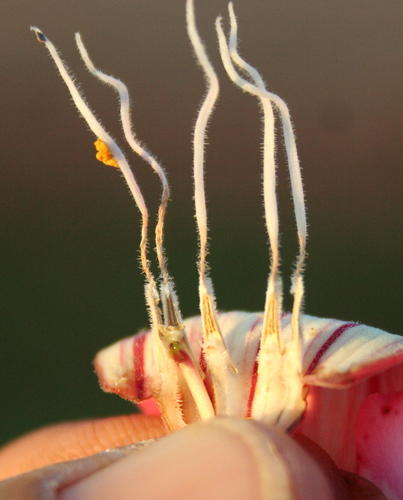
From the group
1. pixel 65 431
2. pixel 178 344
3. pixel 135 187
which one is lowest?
pixel 65 431

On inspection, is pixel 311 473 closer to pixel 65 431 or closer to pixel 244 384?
Result: pixel 244 384

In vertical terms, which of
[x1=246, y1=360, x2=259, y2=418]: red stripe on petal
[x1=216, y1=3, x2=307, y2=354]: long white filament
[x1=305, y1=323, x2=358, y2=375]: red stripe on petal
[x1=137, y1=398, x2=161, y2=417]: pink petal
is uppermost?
[x1=216, y1=3, x2=307, y2=354]: long white filament

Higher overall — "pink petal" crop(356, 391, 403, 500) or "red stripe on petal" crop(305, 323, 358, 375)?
"red stripe on petal" crop(305, 323, 358, 375)

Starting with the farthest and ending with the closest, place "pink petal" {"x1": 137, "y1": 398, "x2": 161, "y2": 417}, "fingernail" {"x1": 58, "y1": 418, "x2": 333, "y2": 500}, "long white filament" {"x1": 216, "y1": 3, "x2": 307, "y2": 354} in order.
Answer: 1. "pink petal" {"x1": 137, "y1": 398, "x2": 161, "y2": 417}
2. "long white filament" {"x1": 216, "y1": 3, "x2": 307, "y2": 354}
3. "fingernail" {"x1": 58, "y1": 418, "x2": 333, "y2": 500}

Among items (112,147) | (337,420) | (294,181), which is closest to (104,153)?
(112,147)

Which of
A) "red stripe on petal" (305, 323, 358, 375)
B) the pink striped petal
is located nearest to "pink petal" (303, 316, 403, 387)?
"red stripe on petal" (305, 323, 358, 375)

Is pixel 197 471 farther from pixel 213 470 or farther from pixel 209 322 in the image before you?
pixel 209 322

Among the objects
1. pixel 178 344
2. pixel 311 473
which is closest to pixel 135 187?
pixel 178 344

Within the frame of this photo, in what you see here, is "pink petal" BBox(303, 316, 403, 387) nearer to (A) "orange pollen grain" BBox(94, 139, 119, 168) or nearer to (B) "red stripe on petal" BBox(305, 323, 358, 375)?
(B) "red stripe on petal" BBox(305, 323, 358, 375)

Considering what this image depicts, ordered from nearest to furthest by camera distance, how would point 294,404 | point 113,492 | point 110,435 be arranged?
point 113,492, point 294,404, point 110,435
